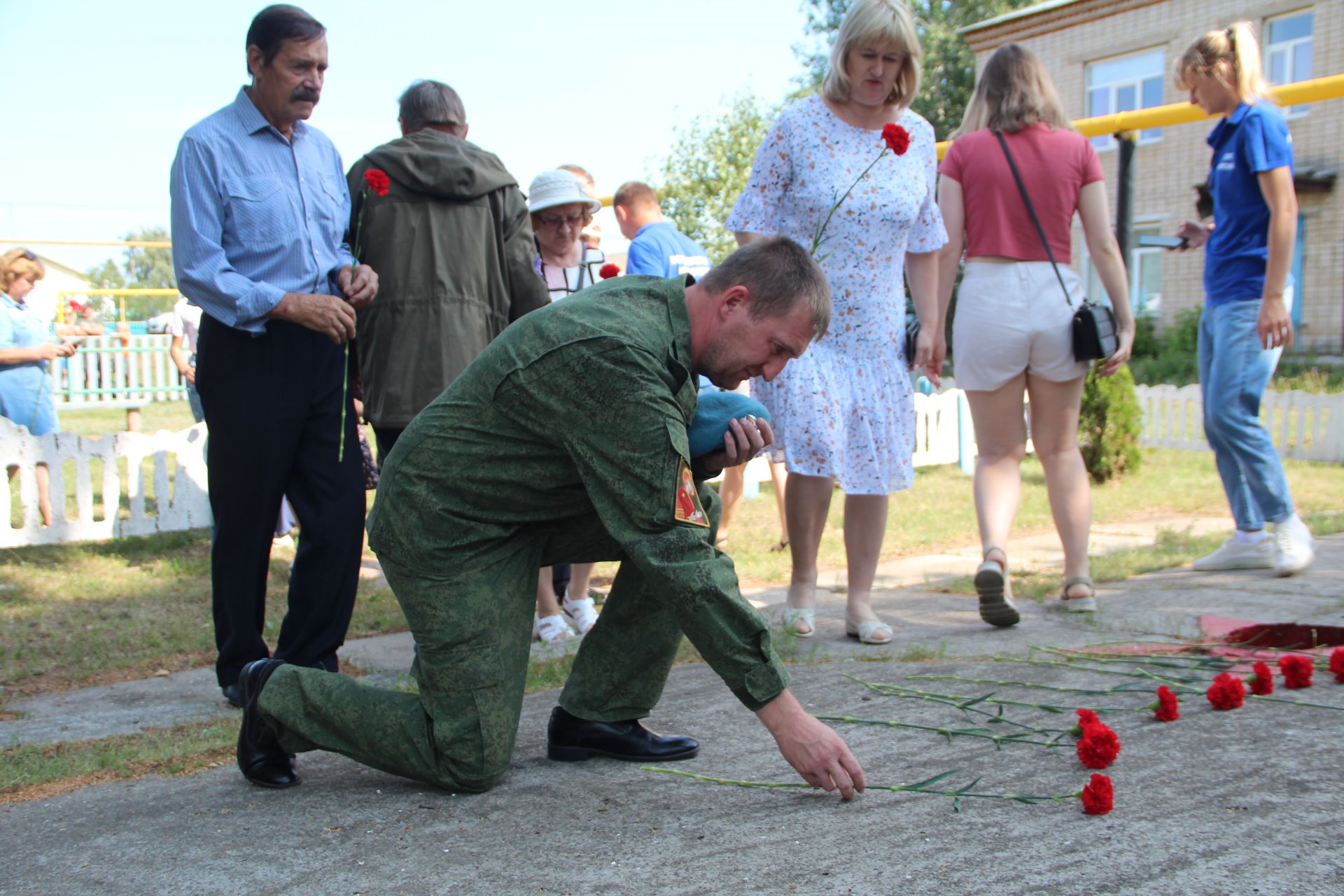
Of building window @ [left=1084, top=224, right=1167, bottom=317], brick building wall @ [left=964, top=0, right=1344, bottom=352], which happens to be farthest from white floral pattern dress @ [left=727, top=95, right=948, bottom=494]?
building window @ [left=1084, top=224, right=1167, bottom=317]

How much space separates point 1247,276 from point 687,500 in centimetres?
383

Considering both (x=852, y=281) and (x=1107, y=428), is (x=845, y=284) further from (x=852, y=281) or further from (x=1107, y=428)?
(x=1107, y=428)

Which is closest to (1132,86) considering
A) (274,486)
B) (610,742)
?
(274,486)

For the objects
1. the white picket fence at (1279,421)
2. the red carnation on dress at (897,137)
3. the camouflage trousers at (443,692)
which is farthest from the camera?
the white picket fence at (1279,421)

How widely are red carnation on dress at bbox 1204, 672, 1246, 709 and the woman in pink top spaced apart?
1.28 m

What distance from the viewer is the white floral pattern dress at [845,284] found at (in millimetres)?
3904

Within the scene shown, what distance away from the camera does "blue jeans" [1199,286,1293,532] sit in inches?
192

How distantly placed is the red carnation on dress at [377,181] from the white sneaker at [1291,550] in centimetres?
389

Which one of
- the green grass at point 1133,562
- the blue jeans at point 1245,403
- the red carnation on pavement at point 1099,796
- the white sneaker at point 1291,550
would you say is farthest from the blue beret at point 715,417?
the white sneaker at point 1291,550

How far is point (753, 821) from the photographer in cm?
232

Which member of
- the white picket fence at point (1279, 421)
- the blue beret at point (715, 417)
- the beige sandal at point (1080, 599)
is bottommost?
the beige sandal at point (1080, 599)

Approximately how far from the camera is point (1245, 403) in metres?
4.92

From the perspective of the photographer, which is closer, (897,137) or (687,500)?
(687,500)

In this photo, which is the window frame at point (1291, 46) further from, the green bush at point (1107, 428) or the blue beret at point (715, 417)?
the blue beret at point (715, 417)
